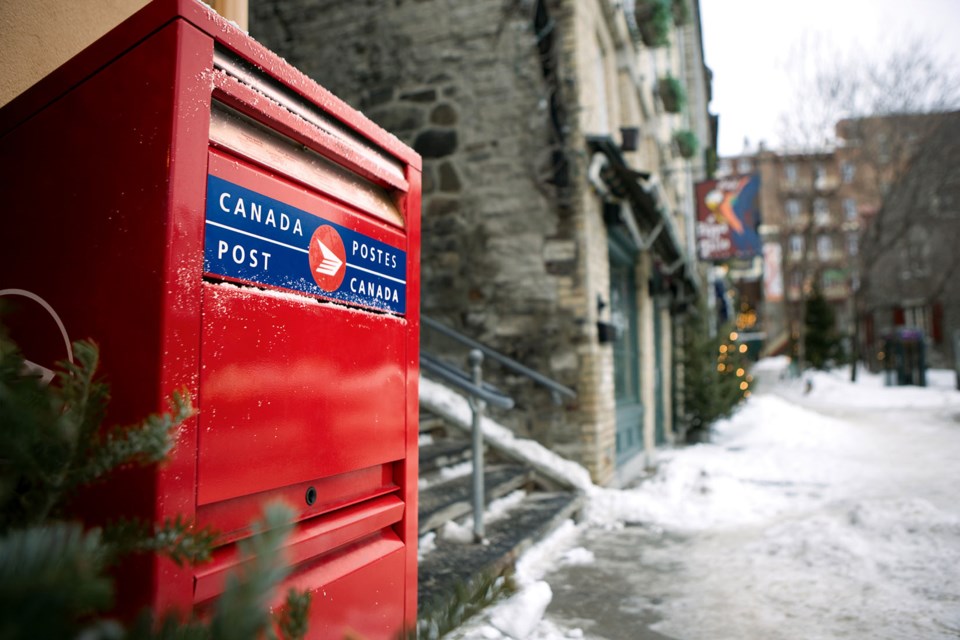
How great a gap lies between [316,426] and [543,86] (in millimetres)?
5158

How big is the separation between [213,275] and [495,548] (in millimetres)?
2729

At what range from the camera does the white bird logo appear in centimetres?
170

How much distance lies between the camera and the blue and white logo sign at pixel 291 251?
1.41m

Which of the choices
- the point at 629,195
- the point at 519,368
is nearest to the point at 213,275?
the point at 519,368

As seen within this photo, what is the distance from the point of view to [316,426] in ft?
5.39

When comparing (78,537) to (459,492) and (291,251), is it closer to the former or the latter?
(291,251)

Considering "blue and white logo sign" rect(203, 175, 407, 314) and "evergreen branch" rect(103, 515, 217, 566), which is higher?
"blue and white logo sign" rect(203, 175, 407, 314)

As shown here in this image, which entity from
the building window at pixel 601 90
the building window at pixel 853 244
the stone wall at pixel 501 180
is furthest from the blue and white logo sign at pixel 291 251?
the building window at pixel 853 244

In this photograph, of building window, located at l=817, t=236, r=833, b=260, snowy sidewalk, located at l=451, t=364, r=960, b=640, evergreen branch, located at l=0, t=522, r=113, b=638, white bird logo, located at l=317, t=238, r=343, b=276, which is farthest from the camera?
building window, located at l=817, t=236, r=833, b=260

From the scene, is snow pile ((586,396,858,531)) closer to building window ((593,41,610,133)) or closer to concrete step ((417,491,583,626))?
concrete step ((417,491,583,626))

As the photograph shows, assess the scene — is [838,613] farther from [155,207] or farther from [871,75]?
[871,75]

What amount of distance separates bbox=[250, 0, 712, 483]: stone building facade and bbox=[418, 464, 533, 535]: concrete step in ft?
2.15

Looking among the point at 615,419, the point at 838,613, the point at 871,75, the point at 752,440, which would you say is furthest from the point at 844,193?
the point at 838,613

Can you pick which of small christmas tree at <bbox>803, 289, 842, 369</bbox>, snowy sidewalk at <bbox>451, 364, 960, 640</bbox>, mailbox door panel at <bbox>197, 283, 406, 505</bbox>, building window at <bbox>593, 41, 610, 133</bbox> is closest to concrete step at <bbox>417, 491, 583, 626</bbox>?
snowy sidewalk at <bbox>451, 364, 960, 640</bbox>
